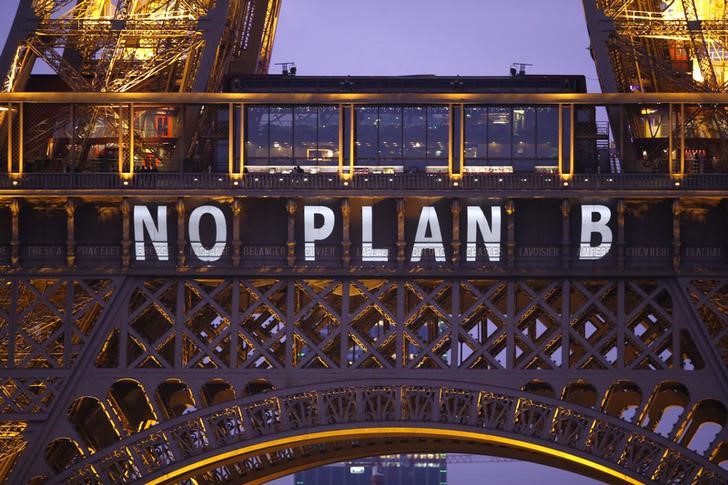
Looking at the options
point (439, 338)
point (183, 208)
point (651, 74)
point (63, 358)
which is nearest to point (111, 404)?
point (63, 358)

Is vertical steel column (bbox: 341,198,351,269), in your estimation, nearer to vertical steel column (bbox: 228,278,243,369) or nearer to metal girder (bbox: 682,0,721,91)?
vertical steel column (bbox: 228,278,243,369)

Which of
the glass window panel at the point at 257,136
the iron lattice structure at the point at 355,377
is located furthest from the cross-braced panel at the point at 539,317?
the glass window panel at the point at 257,136

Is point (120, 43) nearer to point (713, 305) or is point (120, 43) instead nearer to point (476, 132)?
point (476, 132)

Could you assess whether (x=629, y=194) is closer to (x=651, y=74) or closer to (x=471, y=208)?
(x=471, y=208)

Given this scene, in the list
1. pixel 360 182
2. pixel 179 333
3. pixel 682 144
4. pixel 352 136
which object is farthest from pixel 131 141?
pixel 682 144

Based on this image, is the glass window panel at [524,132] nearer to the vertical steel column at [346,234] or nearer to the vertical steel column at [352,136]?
the vertical steel column at [352,136]

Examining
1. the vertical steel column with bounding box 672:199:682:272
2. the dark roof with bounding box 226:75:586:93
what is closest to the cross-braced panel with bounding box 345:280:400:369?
the dark roof with bounding box 226:75:586:93
